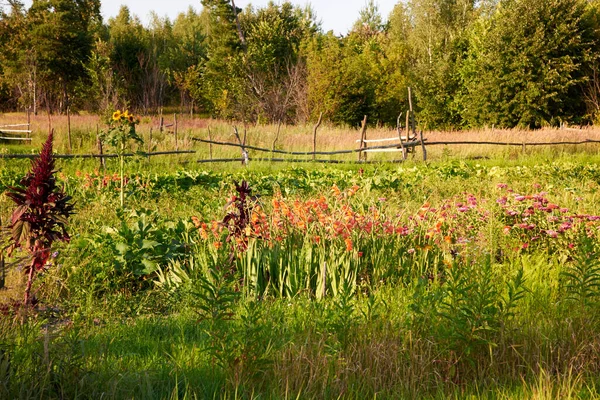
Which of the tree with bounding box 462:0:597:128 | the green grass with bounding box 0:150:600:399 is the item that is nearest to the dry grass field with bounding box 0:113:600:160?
the tree with bounding box 462:0:597:128

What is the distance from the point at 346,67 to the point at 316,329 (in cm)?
2764

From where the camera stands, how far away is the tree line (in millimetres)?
25875

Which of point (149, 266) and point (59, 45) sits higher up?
point (59, 45)

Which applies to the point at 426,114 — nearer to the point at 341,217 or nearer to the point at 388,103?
the point at 388,103

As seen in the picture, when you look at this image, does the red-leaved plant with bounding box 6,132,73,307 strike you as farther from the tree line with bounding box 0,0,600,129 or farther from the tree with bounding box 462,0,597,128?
the tree with bounding box 462,0,597,128

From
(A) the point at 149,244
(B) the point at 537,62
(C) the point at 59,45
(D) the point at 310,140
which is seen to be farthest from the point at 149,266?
(C) the point at 59,45

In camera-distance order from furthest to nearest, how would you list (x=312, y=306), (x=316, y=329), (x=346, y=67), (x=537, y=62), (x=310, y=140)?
(x=346, y=67)
(x=537, y=62)
(x=310, y=140)
(x=312, y=306)
(x=316, y=329)

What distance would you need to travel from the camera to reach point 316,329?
3027mm

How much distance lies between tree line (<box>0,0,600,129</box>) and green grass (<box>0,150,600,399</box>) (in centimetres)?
1806

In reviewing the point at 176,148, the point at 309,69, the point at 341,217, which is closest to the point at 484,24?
the point at 309,69

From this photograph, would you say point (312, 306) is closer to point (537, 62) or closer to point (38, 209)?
point (38, 209)

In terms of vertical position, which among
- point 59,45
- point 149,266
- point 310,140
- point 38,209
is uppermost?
point 59,45

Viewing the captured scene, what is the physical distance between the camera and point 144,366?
263cm

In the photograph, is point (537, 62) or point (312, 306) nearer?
point (312, 306)
